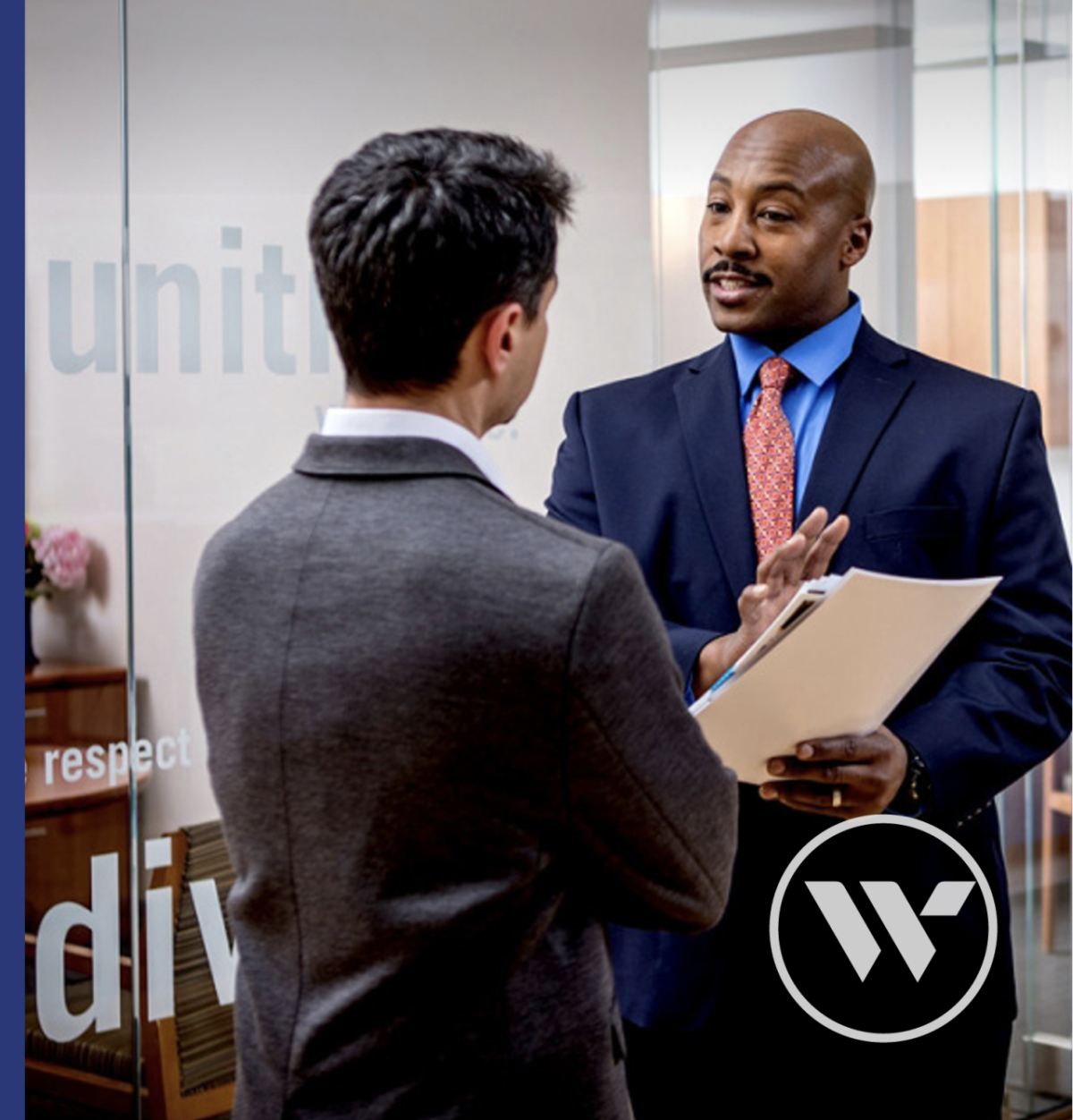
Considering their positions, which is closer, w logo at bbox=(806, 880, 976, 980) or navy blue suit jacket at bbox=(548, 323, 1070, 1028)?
navy blue suit jacket at bbox=(548, 323, 1070, 1028)

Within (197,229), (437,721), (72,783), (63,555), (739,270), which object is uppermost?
(197,229)

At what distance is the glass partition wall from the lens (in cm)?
259

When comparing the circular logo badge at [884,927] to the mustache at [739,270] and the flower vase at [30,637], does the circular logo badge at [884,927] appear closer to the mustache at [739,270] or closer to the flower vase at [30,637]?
the mustache at [739,270]

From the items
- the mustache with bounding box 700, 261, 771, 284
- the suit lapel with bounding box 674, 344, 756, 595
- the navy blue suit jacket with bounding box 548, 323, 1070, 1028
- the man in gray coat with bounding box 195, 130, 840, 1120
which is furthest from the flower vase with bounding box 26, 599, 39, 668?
the man in gray coat with bounding box 195, 130, 840, 1120

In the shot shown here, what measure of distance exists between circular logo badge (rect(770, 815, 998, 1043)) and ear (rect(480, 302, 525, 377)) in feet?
3.92

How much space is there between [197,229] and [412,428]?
1544mm

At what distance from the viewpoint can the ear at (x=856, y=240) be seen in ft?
7.38

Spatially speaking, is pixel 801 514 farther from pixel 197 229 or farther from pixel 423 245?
pixel 197 229

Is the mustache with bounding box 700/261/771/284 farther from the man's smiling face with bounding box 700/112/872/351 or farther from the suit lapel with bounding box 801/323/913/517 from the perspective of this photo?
the suit lapel with bounding box 801/323/913/517

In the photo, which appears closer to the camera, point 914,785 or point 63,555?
point 914,785

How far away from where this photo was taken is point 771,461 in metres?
2.16

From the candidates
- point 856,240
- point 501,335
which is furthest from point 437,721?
point 856,240

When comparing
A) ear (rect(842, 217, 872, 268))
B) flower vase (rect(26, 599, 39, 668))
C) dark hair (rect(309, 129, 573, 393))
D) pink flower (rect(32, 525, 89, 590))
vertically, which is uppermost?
ear (rect(842, 217, 872, 268))

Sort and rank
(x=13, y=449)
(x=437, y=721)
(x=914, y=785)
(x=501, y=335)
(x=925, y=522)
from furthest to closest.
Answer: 1. (x=13, y=449)
2. (x=925, y=522)
3. (x=914, y=785)
4. (x=501, y=335)
5. (x=437, y=721)
